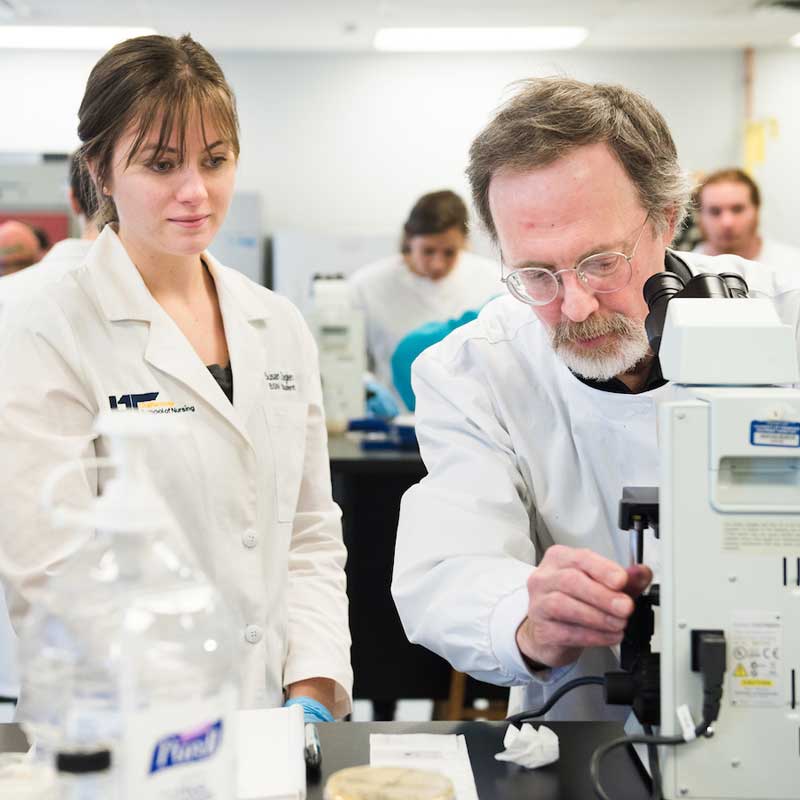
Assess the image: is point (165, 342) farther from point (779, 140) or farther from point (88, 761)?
point (779, 140)

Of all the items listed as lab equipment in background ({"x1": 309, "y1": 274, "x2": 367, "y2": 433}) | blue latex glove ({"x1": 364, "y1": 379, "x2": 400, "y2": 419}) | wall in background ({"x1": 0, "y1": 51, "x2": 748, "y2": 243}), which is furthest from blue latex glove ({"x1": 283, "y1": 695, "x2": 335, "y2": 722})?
wall in background ({"x1": 0, "y1": 51, "x2": 748, "y2": 243})

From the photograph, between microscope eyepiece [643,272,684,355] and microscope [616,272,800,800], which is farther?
microscope eyepiece [643,272,684,355]

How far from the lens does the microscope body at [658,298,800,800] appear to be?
95 centimetres

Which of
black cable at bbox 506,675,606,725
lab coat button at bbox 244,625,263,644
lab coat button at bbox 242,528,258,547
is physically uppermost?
lab coat button at bbox 242,528,258,547

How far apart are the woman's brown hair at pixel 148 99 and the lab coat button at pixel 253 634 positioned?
0.73m


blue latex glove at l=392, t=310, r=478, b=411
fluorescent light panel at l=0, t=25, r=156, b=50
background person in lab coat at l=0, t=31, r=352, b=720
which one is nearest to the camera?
background person in lab coat at l=0, t=31, r=352, b=720

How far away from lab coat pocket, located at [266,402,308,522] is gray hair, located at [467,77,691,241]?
47 centimetres

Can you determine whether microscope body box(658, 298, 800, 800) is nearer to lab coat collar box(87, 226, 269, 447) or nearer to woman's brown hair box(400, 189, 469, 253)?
lab coat collar box(87, 226, 269, 447)

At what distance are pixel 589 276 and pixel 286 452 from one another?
59 cm

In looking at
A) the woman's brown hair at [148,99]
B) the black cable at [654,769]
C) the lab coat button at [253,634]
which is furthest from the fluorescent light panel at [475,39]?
the black cable at [654,769]

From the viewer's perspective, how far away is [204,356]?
174cm

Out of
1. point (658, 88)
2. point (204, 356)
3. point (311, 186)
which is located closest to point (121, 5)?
point (311, 186)

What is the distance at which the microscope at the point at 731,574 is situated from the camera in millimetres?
948

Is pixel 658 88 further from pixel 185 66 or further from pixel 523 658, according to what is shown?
pixel 523 658
